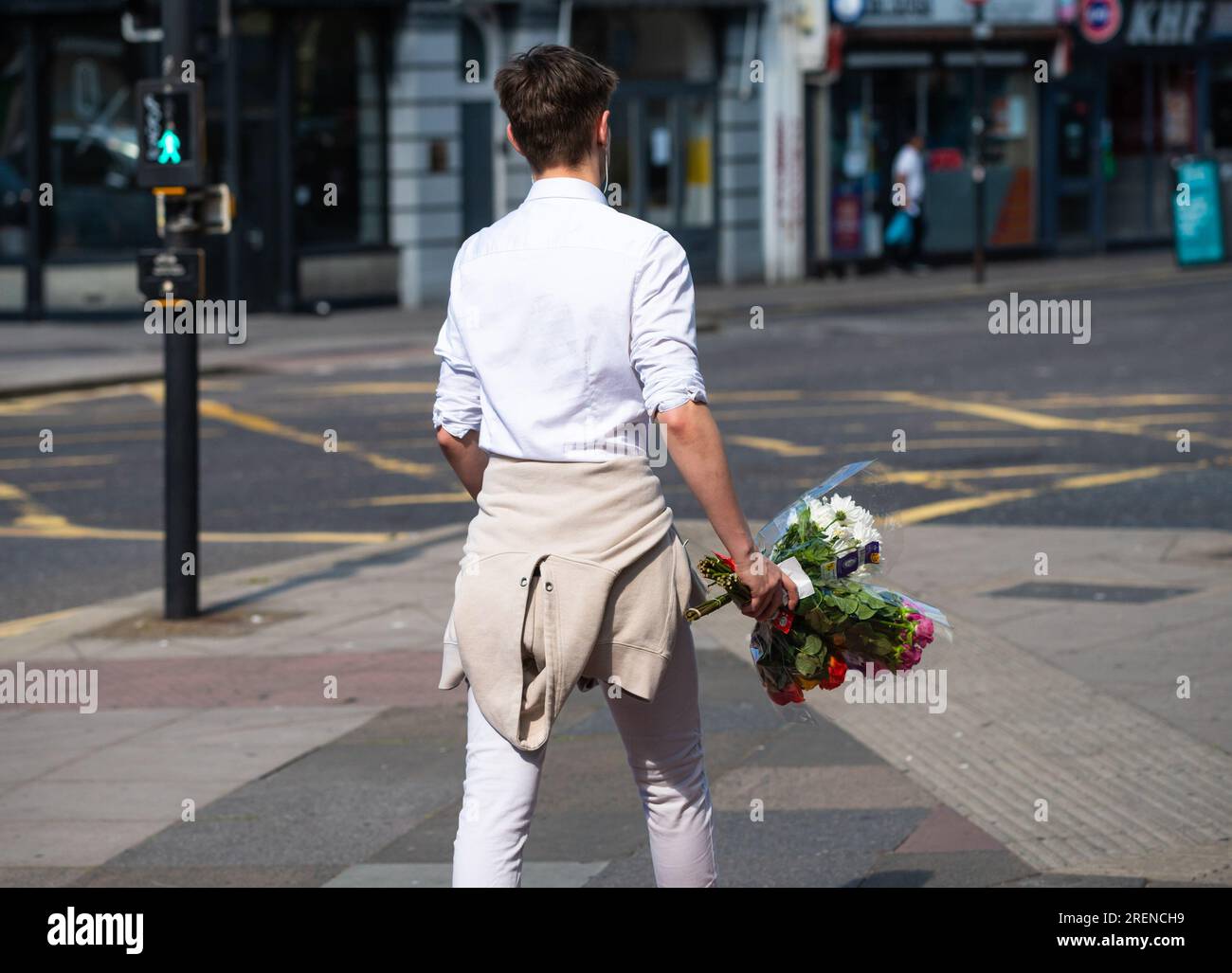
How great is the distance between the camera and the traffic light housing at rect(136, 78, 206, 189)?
28.2ft

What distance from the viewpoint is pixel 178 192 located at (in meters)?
8.70

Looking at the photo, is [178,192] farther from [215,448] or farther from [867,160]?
[867,160]

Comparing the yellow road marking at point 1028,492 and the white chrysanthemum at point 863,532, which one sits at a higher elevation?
the white chrysanthemum at point 863,532

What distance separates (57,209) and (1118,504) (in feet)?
55.1

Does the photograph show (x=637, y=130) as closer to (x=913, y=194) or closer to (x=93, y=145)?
(x=913, y=194)

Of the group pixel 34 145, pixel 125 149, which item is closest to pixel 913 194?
pixel 125 149

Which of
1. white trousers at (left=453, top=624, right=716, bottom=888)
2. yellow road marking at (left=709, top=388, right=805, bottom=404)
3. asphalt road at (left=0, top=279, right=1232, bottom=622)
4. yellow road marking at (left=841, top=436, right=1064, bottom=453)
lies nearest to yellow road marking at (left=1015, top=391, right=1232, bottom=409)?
asphalt road at (left=0, top=279, right=1232, bottom=622)

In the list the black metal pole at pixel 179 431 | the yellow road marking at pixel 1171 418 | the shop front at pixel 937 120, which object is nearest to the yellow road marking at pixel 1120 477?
the yellow road marking at pixel 1171 418

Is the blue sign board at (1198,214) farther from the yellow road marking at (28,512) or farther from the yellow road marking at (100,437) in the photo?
the yellow road marking at (28,512)

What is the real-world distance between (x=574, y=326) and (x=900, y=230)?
25.8 metres

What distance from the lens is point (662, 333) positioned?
3.72 m

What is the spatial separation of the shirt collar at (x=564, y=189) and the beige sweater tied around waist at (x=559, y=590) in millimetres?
515

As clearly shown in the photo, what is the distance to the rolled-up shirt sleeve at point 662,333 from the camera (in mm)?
3707
